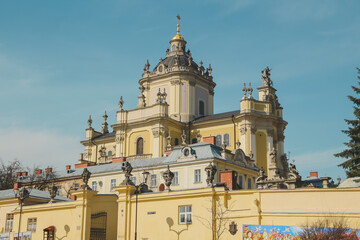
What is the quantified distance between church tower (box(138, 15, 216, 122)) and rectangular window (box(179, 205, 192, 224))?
135 feet

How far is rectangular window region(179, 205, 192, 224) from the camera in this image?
26531mm

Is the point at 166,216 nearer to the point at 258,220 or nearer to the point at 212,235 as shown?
the point at 212,235

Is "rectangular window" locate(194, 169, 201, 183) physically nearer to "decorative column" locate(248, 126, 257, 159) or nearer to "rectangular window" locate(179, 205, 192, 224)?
"rectangular window" locate(179, 205, 192, 224)

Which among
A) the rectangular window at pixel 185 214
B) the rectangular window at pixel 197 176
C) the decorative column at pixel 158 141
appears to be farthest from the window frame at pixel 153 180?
the decorative column at pixel 158 141

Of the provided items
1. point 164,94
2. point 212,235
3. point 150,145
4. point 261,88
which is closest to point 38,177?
point 150,145

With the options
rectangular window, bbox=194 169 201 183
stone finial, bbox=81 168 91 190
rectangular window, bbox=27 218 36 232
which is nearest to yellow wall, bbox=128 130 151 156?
rectangular window, bbox=194 169 201 183

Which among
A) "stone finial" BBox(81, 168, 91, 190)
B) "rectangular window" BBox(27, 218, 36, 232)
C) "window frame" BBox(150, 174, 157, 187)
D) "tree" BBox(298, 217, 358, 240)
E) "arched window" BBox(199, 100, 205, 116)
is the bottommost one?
"tree" BBox(298, 217, 358, 240)

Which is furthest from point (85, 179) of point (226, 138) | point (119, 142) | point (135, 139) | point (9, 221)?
point (119, 142)

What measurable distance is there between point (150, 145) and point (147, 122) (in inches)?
123

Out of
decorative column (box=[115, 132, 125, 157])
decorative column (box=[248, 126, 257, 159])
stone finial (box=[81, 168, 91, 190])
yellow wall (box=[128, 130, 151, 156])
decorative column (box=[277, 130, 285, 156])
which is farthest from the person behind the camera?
decorative column (box=[115, 132, 125, 157])

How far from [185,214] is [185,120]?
4161cm

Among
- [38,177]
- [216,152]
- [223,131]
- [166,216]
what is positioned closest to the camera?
[166,216]

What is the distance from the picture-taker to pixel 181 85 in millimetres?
69312

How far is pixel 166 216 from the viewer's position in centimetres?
2738
